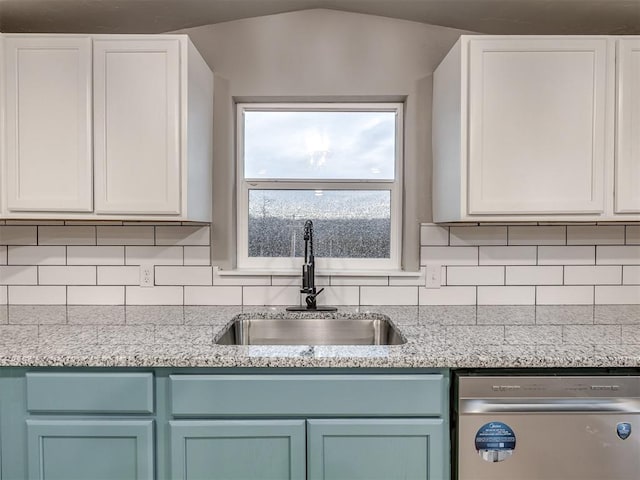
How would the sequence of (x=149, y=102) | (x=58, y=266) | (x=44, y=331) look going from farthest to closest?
(x=58, y=266), (x=149, y=102), (x=44, y=331)

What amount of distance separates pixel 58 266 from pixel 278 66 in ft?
4.72

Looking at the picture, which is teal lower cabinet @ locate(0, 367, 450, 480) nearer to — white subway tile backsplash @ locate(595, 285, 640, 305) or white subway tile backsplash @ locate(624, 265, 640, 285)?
white subway tile backsplash @ locate(595, 285, 640, 305)

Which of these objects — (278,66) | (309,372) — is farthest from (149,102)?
(309,372)

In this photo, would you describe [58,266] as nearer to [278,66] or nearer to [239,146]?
[239,146]

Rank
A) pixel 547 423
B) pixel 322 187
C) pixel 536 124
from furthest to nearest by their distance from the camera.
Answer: pixel 322 187
pixel 536 124
pixel 547 423

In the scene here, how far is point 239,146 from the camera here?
1.97m

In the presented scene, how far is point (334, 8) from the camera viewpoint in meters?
1.88

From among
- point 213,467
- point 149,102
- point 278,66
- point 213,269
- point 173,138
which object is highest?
point 278,66

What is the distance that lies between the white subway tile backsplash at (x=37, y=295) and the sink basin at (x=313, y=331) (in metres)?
0.94

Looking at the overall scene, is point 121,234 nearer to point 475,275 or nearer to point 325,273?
point 325,273

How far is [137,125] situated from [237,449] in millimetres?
1241

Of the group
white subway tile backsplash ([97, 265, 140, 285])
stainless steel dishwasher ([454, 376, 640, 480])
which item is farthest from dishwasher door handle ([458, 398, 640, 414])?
white subway tile backsplash ([97, 265, 140, 285])

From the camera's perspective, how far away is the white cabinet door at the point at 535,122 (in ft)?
5.03

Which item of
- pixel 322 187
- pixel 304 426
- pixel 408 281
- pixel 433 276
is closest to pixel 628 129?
pixel 433 276
